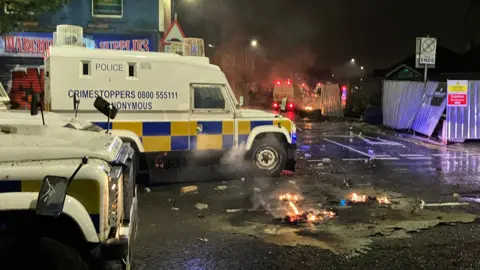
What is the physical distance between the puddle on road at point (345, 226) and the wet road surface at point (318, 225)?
0.5 inches

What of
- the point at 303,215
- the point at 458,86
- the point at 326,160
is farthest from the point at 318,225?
the point at 458,86

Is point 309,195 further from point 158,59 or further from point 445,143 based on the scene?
point 445,143

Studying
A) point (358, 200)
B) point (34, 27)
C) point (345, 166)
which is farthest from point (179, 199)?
point (34, 27)

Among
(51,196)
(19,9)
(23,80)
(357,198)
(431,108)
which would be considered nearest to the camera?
(51,196)

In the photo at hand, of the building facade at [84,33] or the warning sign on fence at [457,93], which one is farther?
the warning sign on fence at [457,93]

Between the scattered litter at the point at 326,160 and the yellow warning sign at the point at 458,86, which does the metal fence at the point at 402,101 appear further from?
the scattered litter at the point at 326,160

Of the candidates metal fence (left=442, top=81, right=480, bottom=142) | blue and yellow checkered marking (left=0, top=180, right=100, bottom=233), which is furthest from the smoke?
metal fence (left=442, top=81, right=480, bottom=142)

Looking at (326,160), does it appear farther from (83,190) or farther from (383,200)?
(83,190)

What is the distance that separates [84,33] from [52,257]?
11.7 m

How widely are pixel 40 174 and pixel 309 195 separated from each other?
5.27 meters

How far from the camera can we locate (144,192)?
25.8 feet

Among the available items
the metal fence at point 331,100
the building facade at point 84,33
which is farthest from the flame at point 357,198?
the metal fence at point 331,100

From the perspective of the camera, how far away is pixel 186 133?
8117mm

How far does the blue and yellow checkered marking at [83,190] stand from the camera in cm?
299
